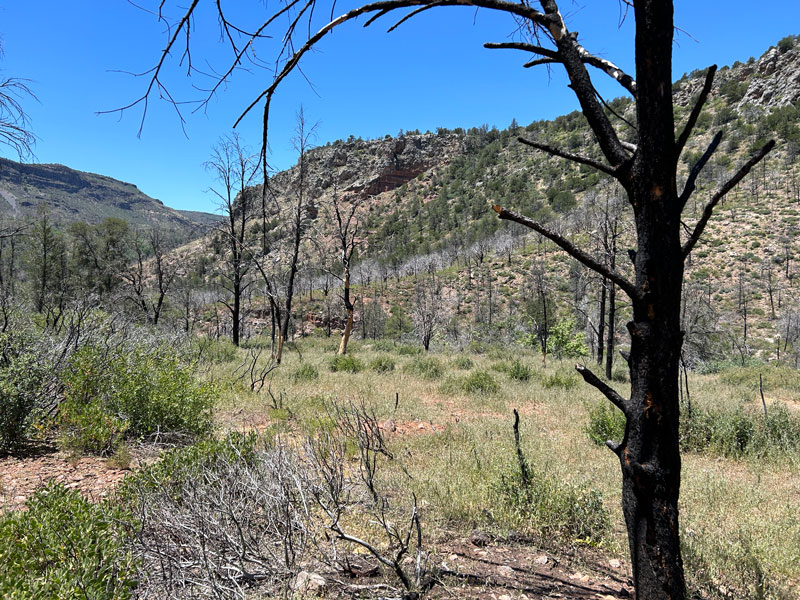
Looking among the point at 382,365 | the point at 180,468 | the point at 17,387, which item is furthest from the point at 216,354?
the point at 180,468

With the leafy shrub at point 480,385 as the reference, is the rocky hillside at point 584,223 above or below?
above

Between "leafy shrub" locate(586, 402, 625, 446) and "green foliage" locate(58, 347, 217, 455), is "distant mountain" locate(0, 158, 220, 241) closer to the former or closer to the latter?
"green foliage" locate(58, 347, 217, 455)

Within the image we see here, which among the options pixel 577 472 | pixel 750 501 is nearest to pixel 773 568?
pixel 750 501

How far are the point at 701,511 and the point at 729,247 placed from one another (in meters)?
42.7

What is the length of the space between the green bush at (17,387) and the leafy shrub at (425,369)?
8631 mm

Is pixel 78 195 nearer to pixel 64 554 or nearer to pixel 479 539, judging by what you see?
pixel 64 554

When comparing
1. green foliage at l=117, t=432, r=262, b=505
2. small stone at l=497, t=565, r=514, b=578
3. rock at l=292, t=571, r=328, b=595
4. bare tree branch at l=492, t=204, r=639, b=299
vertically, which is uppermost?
bare tree branch at l=492, t=204, r=639, b=299

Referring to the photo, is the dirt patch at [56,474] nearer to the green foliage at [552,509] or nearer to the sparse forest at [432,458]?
the sparse forest at [432,458]

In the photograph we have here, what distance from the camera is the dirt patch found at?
3.47 m

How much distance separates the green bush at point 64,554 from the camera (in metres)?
1.88

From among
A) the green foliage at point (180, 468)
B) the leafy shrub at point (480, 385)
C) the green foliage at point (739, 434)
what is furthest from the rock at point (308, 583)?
the leafy shrub at point (480, 385)

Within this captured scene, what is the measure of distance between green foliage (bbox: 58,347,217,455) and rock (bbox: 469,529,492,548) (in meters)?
3.74

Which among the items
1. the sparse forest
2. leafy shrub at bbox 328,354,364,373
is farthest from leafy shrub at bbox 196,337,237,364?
leafy shrub at bbox 328,354,364,373

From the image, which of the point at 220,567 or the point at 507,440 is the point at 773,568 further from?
the point at 220,567
